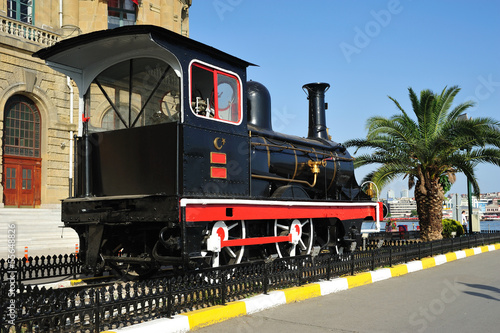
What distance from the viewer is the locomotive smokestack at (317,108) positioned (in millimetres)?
11242

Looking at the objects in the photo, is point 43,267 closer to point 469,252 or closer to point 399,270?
point 399,270

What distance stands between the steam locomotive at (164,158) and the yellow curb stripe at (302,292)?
105 centimetres

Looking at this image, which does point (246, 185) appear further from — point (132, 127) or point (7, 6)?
point (7, 6)

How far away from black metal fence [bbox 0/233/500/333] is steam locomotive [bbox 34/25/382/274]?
0.55m

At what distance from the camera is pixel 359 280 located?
8.05m

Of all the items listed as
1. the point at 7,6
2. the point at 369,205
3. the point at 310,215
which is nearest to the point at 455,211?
the point at 369,205

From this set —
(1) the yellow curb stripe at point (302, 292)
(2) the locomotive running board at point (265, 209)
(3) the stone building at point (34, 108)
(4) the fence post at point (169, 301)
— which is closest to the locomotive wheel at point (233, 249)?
(2) the locomotive running board at point (265, 209)

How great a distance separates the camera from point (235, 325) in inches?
206

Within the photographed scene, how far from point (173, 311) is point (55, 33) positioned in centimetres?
1882

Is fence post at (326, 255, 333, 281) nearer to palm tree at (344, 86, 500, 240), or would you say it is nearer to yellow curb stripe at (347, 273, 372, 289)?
yellow curb stripe at (347, 273, 372, 289)

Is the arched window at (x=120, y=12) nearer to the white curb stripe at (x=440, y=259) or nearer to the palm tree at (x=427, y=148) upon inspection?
the palm tree at (x=427, y=148)

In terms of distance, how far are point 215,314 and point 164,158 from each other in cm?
219

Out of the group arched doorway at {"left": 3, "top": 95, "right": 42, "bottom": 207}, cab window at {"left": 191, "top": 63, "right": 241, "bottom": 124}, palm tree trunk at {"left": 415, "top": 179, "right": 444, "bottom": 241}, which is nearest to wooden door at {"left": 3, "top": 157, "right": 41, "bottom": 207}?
arched doorway at {"left": 3, "top": 95, "right": 42, "bottom": 207}

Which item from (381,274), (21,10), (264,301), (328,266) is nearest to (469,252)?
(381,274)
